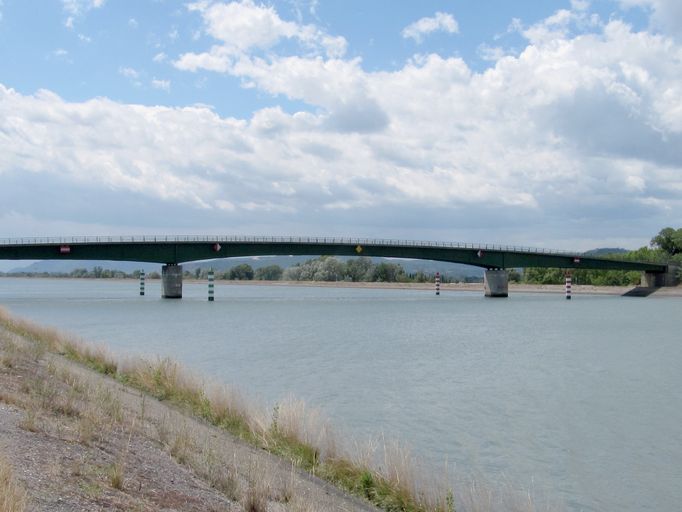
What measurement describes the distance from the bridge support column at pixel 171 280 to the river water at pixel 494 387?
137 ft

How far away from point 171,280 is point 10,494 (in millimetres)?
99155

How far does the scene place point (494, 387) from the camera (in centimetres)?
2694

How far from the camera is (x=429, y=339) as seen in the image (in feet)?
157

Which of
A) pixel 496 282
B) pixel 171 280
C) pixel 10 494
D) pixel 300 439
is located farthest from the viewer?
pixel 496 282

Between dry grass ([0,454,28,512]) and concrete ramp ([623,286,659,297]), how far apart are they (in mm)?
142261

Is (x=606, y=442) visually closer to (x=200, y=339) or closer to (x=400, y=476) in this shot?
(x=400, y=476)

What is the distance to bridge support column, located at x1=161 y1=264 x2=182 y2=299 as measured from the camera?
103 meters

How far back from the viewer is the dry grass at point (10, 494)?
6.70 meters

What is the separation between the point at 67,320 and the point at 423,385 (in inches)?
1849

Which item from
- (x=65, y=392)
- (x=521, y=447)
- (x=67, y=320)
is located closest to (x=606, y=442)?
(x=521, y=447)

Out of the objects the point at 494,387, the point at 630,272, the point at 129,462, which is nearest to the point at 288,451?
the point at 129,462

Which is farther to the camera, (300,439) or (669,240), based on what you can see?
(669,240)

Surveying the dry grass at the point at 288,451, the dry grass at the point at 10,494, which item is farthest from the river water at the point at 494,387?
the dry grass at the point at 10,494

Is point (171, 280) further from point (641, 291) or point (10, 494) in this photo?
point (10, 494)
